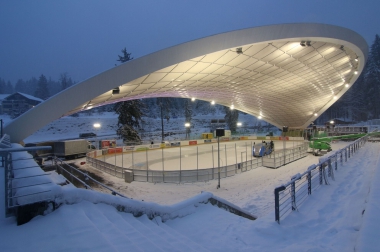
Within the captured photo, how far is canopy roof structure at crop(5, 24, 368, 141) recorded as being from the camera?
13.5 m

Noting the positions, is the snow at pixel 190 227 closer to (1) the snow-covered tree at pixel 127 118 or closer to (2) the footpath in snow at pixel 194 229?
(2) the footpath in snow at pixel 194 229

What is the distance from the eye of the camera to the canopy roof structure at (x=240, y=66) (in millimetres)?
13469

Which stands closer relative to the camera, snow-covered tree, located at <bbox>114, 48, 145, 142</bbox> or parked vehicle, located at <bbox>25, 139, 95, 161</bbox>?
parked vehicle, located at <bbox>25, 139, 95, 161</bbox>

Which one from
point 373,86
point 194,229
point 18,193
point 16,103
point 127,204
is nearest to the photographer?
point 18,193

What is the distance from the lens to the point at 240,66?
20.6 meters

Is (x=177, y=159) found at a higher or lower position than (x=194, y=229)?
lower

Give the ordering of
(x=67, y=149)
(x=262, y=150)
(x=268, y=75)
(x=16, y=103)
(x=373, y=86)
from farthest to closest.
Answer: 1. (x=16, y=103)
2. (x=373, y=86)
3. (x=67, y=149)
4. (x=268, y=75)
5. (x=262, y=150)

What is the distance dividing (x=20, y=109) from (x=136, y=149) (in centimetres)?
5932

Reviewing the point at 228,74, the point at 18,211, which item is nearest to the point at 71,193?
the point at 18,211

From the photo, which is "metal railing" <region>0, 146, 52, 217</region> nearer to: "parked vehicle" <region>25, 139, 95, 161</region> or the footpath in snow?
the footpath in snow

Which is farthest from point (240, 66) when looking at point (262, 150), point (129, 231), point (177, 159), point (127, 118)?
point (127, 118)

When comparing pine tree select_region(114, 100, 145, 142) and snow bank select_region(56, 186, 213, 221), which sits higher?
pine tree select_region(114, 100, 145, 142)

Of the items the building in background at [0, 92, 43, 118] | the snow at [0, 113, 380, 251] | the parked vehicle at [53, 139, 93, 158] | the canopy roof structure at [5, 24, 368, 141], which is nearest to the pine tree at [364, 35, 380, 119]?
the canopy roof structure at [5, 24, 368, 141]

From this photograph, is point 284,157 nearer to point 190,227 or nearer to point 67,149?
point 190,227
